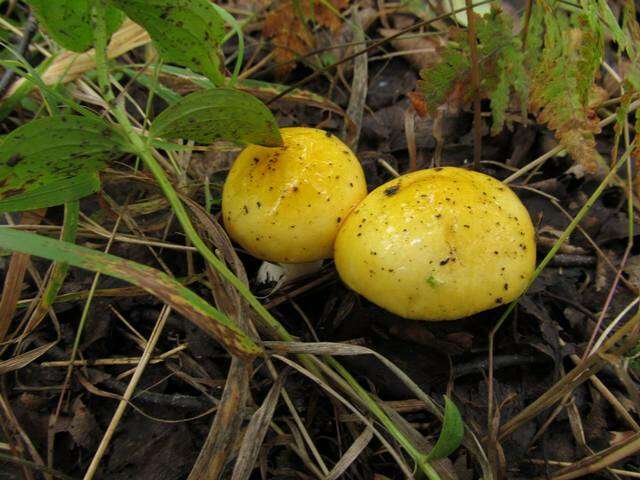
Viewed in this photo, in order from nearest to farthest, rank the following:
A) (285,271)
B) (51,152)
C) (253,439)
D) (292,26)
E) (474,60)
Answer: (51,152), (253,439), (474,60), (285,271), (292,26)

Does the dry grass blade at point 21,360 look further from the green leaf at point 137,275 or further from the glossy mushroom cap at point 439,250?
the glossy mushroom cap at point 439,250

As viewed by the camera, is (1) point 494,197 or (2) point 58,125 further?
(1) point 494,197

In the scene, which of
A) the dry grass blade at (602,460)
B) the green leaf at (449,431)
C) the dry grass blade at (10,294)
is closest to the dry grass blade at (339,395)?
the green leaf at (449,431)

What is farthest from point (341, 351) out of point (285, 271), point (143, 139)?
point (143, 139)

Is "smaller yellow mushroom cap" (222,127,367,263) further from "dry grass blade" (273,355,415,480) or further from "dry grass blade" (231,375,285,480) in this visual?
"dry grass blade" (231,375,285,480)

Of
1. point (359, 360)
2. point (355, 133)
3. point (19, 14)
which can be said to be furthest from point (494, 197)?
point (19, 14)

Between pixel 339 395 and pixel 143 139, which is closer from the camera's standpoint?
pixel 143 139

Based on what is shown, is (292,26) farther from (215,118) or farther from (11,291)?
(11,291)

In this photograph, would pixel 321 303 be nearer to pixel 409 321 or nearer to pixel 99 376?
pixel 409 321
